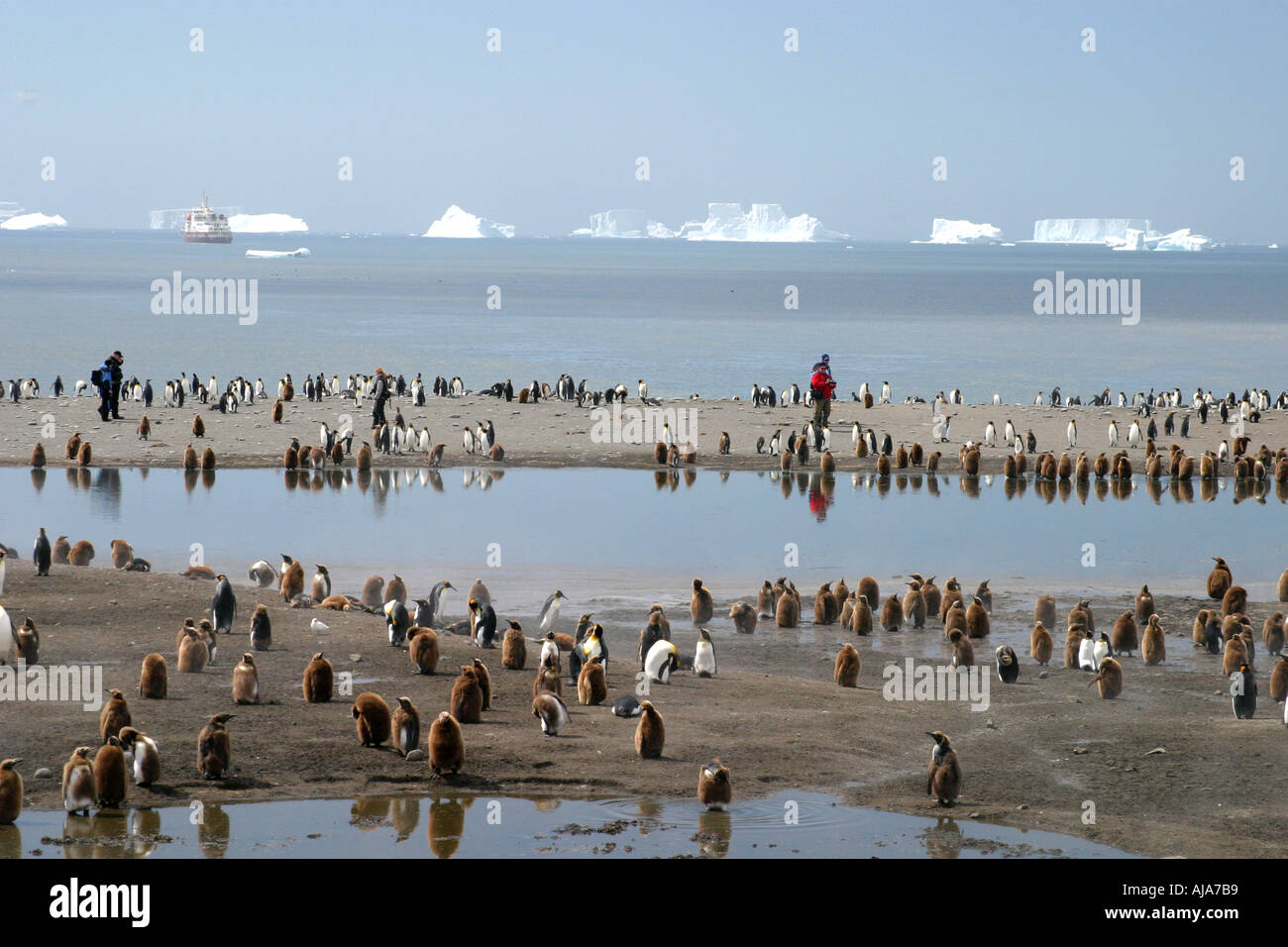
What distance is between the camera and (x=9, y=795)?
287 inches

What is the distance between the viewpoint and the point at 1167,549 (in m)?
17.7

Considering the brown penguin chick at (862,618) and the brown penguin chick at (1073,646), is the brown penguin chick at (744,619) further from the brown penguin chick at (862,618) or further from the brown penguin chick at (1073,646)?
the brown penguin chick at (1073,646)

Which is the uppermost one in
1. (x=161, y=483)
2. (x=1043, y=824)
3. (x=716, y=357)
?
(x=716, y=357)

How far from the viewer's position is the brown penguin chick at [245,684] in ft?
30.9

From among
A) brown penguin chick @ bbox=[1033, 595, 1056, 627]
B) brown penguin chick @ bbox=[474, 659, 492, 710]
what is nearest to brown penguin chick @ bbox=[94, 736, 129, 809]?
brown penguin chick @ bbox=[474, 659, 492, 710]

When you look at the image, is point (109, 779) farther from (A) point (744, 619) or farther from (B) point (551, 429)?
(B) point (551, 429)

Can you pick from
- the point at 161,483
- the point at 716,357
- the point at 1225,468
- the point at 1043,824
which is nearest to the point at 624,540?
the point at 161,483

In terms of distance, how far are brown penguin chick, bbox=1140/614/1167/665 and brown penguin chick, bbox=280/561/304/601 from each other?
8.27m

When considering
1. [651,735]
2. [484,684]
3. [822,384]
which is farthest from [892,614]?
[822,384]

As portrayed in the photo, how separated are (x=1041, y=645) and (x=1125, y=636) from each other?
90cm

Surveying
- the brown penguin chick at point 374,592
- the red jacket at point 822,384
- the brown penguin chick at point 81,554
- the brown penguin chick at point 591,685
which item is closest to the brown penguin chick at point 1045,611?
the brown penguin chick at point 591,685
